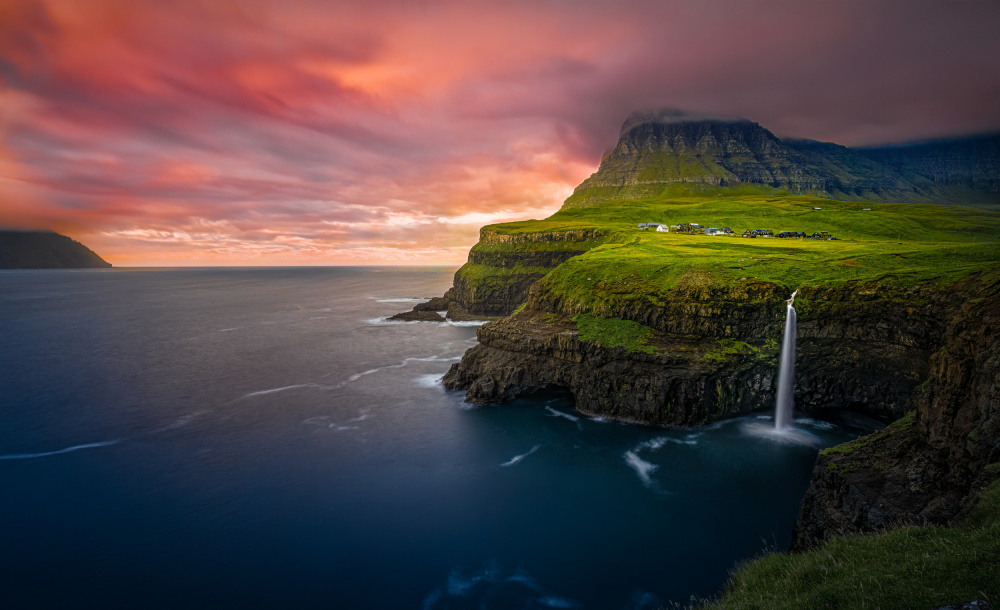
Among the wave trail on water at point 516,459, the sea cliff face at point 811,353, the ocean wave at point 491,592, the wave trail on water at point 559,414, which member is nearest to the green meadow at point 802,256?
the sea cliff face at point 811,353

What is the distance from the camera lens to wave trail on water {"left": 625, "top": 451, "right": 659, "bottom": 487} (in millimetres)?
35269

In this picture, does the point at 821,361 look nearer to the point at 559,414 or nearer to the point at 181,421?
the point at 559,414

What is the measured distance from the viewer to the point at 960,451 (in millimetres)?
18188

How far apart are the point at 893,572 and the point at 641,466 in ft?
85.7

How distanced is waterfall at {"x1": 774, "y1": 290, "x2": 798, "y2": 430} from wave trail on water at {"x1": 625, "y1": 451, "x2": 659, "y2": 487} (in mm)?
17980

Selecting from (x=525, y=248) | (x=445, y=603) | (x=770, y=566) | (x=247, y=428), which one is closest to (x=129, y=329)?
(x=247, y=428)

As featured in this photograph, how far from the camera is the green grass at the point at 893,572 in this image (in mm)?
10509

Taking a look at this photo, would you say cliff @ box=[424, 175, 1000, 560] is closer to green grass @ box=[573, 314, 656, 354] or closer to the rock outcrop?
green grass @ box=[573, 314, 656, 354]

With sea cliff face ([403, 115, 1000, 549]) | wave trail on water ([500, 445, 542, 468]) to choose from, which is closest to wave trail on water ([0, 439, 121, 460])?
sea cliff face ([403, 115, 1000, 549])

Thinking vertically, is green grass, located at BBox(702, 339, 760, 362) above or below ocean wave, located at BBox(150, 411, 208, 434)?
above

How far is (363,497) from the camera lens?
33.9 m

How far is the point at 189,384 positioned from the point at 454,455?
51630 millimetres

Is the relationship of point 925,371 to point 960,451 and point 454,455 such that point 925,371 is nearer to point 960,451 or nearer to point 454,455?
point 960,451

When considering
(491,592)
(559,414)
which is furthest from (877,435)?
(559,414)
